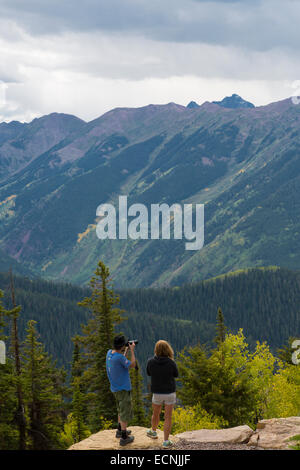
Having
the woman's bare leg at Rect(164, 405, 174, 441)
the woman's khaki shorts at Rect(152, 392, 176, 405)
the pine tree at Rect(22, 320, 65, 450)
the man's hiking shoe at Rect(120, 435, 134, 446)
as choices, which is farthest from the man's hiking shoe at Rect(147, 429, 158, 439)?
the pine tree at Rect(22, 320, 65, 450)

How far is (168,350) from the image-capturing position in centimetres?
2316

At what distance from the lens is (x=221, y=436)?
87.4 feet

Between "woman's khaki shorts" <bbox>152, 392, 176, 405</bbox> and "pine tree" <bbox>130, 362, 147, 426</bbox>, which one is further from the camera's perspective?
"pine tree" <bbox>130, 362, 147, 426</bbox>

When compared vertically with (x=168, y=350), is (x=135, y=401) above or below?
below

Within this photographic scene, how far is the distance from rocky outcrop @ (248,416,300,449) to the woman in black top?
472cm

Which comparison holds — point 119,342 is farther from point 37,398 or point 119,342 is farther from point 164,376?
point 37,398

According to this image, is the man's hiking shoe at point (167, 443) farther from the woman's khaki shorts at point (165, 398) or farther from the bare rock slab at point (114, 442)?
the woman's khaki shorts at point (165, 398)

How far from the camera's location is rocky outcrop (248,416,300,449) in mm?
24734

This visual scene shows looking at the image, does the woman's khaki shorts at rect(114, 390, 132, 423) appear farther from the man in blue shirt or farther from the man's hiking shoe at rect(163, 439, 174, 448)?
the man's hiking shoe at rect(163, 439, 174, 448)

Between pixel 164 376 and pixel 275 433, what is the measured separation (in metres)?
7.60

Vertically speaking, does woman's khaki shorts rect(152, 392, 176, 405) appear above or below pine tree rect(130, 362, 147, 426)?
above
